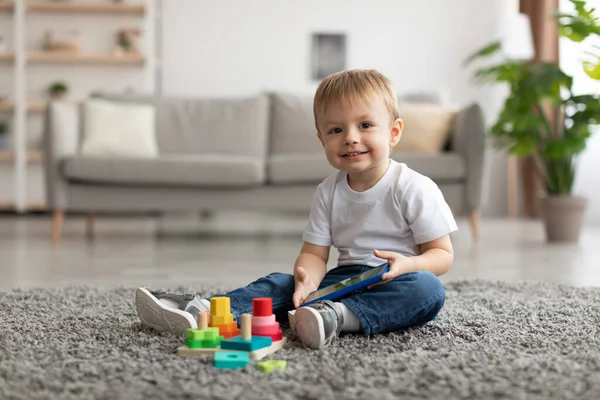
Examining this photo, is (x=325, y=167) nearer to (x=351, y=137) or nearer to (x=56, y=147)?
(x=56, y=147)

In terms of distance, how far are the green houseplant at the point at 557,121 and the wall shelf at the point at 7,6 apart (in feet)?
11.9

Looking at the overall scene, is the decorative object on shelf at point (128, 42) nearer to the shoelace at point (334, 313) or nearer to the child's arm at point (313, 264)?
the child's arm at point (313, 264)

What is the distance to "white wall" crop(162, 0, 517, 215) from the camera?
219 inches

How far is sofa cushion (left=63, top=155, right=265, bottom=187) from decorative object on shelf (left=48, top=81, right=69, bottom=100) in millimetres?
2242

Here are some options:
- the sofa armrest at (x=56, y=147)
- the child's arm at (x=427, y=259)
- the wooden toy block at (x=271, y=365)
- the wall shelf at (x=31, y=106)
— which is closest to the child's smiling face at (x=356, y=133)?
the child's arm at (x=427, y=259)

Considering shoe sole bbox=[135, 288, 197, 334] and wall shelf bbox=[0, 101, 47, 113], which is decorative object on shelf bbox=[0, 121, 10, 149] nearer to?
wall shelf bbox=[0, 101, 47, 113]

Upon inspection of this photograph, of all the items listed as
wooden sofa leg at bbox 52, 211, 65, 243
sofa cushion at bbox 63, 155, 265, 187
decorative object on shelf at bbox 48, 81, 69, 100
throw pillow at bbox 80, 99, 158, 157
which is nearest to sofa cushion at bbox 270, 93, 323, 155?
sofa cushion at bbox 63, 155, 265, 187

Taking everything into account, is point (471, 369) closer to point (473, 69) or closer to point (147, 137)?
point (147, 137)

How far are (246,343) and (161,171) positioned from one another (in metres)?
2.33

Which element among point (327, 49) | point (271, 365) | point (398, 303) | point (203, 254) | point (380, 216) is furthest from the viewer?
point (327, 49)

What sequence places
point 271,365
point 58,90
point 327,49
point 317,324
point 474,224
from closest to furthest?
point 271,365, point 317,324, point 474,224, point 58,90, point 327,49

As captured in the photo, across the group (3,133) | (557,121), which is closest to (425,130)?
(557,121)

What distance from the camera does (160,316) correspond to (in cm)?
119

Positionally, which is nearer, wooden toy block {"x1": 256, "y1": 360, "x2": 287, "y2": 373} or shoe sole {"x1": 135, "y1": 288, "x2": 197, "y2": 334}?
wooden toy block {"x1": 256, "y1": 360, "x2": 287, "y2": 373}
